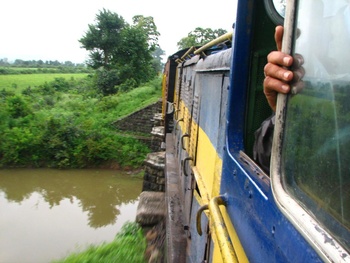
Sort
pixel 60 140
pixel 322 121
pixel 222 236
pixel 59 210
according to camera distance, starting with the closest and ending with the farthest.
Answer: pixel 322 121 < pixel 222 236 < pixel 59 210 < pixel 60 140

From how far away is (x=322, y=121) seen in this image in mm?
784

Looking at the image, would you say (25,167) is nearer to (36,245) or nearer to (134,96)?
(36,245)

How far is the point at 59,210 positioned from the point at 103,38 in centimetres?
1510

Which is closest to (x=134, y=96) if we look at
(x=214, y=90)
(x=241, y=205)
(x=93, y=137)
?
(x=93, y=137)

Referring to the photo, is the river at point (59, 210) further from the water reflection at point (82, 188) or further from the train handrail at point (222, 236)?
the train handrail at point (222, 236)

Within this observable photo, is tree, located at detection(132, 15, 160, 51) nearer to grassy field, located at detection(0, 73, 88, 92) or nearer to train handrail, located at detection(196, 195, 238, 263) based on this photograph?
grassy field, located at detection(0, 73, 88, 92)

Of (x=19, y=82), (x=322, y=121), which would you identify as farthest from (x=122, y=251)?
(x=19, y=82)

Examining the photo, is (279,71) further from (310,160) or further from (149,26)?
(149,26)

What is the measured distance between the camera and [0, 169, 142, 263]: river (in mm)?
7500

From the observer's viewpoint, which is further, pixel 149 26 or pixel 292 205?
pixel 149 26

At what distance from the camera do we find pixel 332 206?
2.45 ft

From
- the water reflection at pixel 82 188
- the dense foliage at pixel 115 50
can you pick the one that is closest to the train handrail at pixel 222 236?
the water reflection at pixel 82 188

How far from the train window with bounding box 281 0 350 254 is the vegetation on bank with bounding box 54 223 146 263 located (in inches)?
Result: 169

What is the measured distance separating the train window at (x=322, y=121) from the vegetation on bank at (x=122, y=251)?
4.29m
